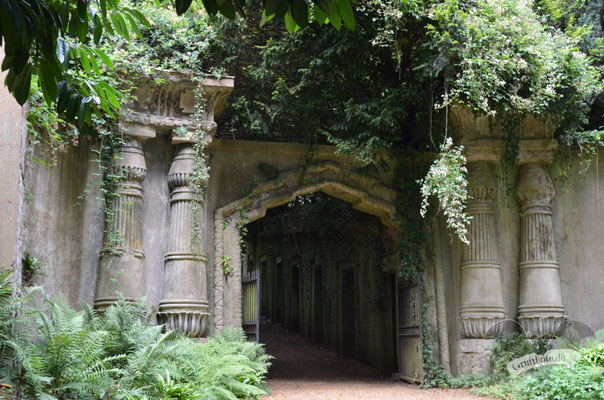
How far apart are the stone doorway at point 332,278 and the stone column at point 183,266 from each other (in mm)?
1724

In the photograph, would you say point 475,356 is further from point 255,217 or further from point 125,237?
point 125,237

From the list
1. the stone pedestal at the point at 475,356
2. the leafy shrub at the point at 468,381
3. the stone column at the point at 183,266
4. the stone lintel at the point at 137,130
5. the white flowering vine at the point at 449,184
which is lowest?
the leafy shrub at the point at 468,381

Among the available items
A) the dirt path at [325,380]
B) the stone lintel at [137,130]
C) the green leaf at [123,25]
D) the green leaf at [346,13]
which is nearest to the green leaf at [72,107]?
the green leaf at [123,25]

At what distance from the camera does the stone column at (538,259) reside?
9852mm

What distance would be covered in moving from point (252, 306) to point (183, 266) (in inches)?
82.4

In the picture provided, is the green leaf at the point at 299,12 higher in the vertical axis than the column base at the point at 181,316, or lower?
higher

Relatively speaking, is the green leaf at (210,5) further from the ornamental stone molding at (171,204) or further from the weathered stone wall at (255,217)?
the ornamental stone molding at (171,204)

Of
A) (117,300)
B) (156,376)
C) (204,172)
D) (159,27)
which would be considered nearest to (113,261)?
(117,300)

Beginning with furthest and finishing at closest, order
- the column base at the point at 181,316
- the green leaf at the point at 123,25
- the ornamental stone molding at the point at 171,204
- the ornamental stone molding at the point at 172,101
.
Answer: the ornamental stone molding at the point at 172,101, the column base at the point at 181,316, the ornamental stone molding at the point at 171,204, the green leaf at the point at 123,25

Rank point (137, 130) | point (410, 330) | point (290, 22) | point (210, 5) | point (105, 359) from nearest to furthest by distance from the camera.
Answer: point (210, 5) → point (290, 22) → point (105, 359) → point (137, 130) → point (410, 330)

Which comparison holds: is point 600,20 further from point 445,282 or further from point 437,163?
point 445,282

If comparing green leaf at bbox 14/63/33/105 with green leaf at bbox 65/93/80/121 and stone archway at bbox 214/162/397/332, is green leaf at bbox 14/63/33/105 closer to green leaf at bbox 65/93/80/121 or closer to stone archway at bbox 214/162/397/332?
green leaf at bbox 65/93/80/121

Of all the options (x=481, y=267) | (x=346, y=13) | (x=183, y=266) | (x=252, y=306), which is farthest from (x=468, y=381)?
(x=346, y=13)

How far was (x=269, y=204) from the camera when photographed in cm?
1023
